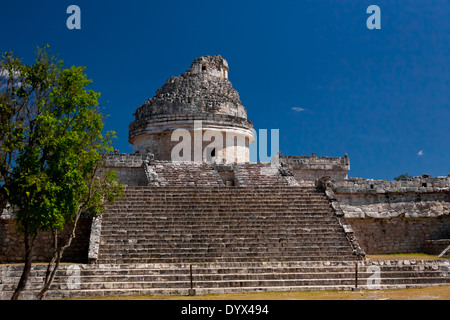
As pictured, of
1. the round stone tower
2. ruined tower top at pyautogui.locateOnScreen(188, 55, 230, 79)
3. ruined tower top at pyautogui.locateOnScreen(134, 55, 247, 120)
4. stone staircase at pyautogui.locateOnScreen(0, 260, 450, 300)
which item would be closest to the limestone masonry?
stone staircase at pyautogui.locateOnScreen(0, 260, 450, 300)

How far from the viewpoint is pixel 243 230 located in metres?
13.6

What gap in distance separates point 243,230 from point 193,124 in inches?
393

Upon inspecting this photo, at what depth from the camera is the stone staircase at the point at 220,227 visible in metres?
12.5

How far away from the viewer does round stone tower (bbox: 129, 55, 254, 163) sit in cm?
2273

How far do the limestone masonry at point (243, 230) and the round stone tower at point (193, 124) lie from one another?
5.7 inches

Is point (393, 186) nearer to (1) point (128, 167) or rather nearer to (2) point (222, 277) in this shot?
(2) point (222, 277)

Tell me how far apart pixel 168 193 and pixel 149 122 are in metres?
8.29

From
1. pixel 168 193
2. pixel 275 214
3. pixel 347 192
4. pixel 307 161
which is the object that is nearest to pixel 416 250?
pixel 347 192

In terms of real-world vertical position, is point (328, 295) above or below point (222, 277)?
below

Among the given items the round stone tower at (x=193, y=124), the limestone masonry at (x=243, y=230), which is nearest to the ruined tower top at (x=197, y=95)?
the round stone tower at (x=193, y=124)

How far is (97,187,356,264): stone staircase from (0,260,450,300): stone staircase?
2.78 feet

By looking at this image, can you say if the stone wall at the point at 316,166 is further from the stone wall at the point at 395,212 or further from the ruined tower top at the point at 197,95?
the ruined tower top at the point at 197,95

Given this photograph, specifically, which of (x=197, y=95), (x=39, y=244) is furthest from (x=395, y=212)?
(x=39, y=244)

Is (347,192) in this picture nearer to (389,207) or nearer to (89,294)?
(389,207)
